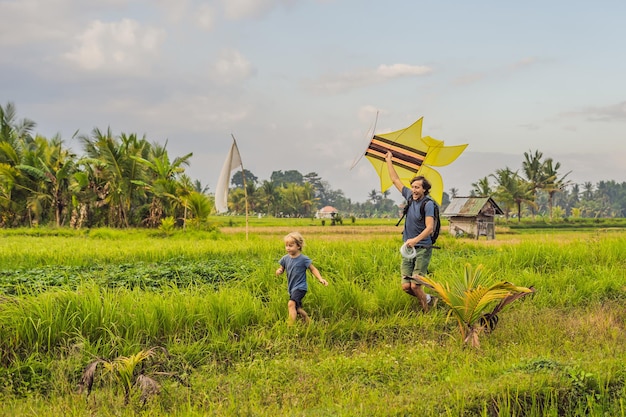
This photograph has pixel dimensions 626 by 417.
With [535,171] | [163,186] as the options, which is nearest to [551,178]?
[535,171]

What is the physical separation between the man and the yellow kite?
1.80 ft

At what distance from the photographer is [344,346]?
474 cm

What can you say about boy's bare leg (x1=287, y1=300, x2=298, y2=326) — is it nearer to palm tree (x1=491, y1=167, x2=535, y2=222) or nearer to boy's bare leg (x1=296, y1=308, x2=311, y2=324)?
boy's bare leg (x1=296, y1=308, x2=311, y2=324)

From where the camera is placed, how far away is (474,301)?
4.66m

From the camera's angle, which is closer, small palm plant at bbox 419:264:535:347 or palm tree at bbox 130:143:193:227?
small palm plant at bbox 419:264:535:347

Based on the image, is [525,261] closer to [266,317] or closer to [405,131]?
[405,131]

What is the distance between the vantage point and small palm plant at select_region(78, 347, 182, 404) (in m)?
3.41

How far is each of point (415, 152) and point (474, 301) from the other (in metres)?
2.10

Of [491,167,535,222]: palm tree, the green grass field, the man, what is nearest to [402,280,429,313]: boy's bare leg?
the man

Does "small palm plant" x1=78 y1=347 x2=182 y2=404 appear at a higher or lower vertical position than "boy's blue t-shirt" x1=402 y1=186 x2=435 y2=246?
lower

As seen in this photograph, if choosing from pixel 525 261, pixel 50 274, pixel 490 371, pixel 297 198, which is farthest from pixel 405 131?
pixel 297 198

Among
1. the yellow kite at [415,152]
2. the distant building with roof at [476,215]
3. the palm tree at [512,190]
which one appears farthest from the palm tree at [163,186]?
the palm tree at [512,190]

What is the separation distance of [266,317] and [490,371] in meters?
2.25

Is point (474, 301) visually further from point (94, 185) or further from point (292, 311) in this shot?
point (94, 185)
